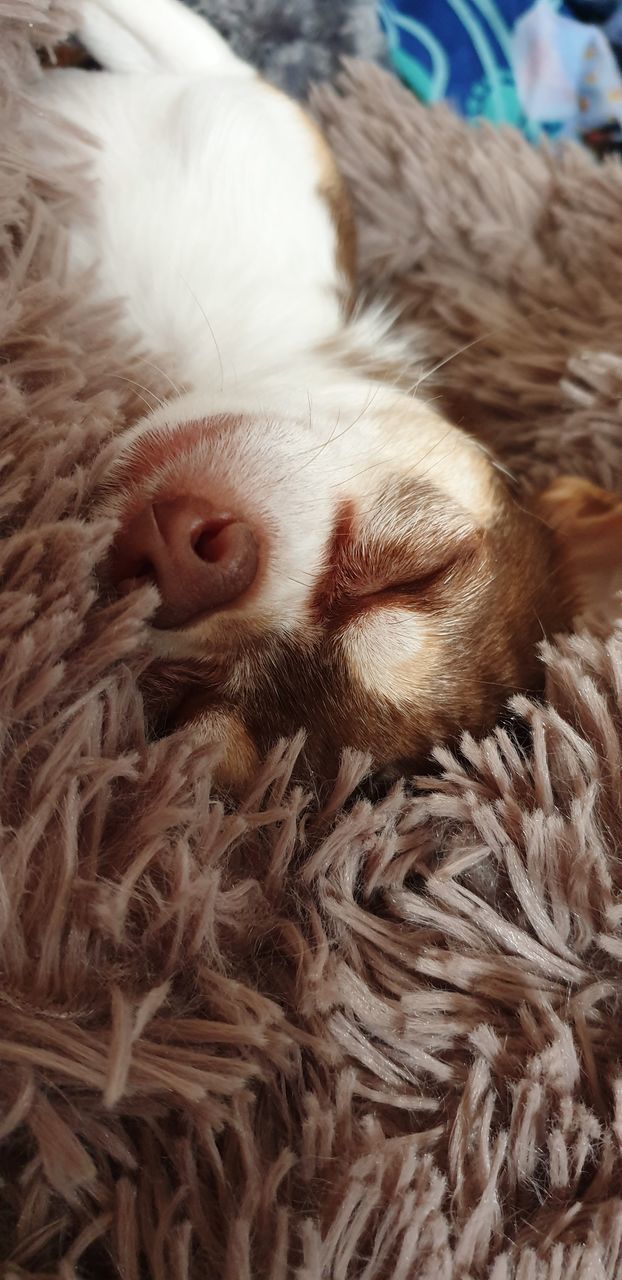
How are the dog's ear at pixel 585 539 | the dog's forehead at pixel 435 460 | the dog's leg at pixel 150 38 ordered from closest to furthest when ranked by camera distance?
the dog's forehead at pixel 435 460 < the dog's ear at pixel 585 539 < the dog's leg at pixel 150 38

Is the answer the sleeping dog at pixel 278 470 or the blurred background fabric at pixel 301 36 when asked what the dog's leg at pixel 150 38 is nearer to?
the sleeping dog at pixel 278 470

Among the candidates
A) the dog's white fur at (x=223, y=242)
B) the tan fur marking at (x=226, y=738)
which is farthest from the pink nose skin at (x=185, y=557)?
the dog's white fur at (x=223, y=242)

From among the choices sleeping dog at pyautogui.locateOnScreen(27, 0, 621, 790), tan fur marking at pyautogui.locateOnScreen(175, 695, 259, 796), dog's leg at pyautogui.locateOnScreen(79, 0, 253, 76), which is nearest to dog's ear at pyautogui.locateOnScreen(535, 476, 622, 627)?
sleeping dog at pyautogui.locateOnScreen(27, 0, 621, 790)

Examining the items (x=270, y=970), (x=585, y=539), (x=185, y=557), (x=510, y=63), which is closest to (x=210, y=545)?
(x=185, y=557)

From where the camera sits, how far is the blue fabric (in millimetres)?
2008

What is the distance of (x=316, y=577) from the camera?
1053 millimetres

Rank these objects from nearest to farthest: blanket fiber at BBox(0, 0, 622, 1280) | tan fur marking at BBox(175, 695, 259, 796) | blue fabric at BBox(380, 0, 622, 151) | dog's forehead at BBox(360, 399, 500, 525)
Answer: blanket fiber at BBox(0, 0, 622, 1280), tan fur marking at BBox(175, 695, 259, 796), dog's forehead at BBox(360, 399, 500, 525), blue fabric at BBox(380, 0, 622, 151)

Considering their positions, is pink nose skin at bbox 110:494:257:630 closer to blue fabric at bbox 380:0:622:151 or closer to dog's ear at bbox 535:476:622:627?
dog's ear at bbox 535:476:622:627

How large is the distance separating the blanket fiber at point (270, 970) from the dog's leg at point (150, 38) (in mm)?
736

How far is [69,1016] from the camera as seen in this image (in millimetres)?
692

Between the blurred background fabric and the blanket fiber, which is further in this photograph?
the blurred background fabric

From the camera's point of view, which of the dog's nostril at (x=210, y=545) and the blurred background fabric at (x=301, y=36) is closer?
the dog's nostril at (x=210, y=545)

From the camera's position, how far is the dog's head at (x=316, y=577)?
3.19 ft

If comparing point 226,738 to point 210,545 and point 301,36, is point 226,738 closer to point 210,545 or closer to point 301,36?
point 210,545
